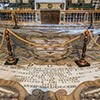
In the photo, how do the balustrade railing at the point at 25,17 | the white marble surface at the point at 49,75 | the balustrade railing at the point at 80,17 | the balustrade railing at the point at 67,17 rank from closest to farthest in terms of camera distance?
the white marble surface at the point at 49,75
the balustrade railing at the point at 80,17
the balustrade railing at the point at 67,17
the balustrade railing at the point at 25,17

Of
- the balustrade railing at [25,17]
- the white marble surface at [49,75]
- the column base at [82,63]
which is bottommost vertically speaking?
the white marble surface at [49,75]

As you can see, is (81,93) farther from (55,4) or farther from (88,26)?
(55,4)

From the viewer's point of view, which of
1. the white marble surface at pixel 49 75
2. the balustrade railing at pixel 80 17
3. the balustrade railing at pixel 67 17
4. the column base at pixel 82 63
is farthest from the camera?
the balustrade railing at pixel 67 17

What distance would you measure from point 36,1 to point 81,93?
8.22 m

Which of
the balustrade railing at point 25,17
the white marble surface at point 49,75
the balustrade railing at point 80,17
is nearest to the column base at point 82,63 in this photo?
the white marble surface at point 49,75

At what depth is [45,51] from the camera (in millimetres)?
6363

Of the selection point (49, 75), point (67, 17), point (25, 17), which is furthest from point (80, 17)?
point (49, 75)

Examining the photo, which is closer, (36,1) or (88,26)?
(88,26)

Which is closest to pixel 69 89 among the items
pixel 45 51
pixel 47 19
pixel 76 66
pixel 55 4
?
pixel 76 66

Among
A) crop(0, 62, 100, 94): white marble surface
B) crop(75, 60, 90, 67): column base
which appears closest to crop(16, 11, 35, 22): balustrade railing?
crop(0, 62, 100, 94): white marble surface

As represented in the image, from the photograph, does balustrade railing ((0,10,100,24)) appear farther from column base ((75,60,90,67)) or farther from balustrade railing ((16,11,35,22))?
column base ((75,60,90,67))

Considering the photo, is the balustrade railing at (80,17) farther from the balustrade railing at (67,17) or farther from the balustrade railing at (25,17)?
the balustrade railing at (25,17)

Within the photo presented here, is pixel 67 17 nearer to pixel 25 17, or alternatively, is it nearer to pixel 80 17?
pixel 80 17

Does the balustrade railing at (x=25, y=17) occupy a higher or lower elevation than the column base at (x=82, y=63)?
higher
